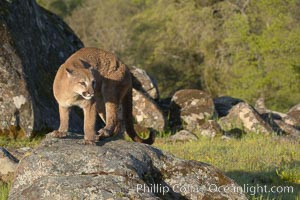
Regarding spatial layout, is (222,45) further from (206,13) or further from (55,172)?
(55,172)

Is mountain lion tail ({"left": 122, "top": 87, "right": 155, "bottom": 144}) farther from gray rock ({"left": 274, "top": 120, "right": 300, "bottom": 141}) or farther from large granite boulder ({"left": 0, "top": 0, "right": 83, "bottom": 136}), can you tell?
gray rock ({"left": 274, "top": 120, "right": 300, "bottom": 141})

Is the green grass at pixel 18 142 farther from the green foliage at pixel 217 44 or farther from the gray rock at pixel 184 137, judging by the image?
the green foliage at pixel 217 44

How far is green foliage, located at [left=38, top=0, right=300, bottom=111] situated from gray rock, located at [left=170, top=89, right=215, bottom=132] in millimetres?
14050

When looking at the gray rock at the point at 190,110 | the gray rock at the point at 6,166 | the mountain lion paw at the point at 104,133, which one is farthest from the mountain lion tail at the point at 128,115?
the gray rock at the point at 190,110

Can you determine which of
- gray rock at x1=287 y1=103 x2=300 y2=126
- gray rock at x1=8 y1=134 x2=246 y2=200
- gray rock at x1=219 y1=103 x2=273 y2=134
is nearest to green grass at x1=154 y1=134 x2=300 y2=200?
gray rock at x1=219 y1=103 x2=273 y2=134

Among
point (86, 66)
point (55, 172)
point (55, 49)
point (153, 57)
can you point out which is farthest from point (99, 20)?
point (55, 172)

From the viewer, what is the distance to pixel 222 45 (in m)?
36.7

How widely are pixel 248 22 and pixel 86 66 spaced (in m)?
26.7

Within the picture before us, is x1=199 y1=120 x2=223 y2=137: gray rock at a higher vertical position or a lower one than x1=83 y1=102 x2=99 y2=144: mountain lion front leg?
lower

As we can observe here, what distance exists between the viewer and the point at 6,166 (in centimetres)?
884

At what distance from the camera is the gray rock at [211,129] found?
1692 cm

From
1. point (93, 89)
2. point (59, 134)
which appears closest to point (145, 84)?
point (93, 89)

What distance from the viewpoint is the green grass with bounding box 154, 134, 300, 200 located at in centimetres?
1030

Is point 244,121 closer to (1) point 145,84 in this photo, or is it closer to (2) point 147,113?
(2) point 147,113
